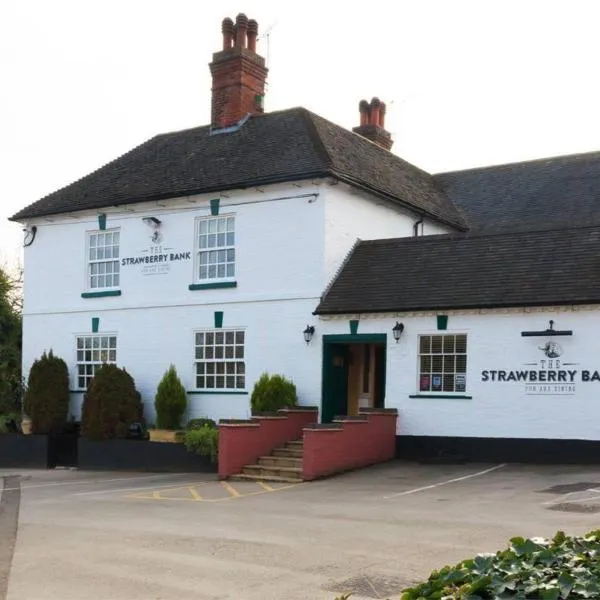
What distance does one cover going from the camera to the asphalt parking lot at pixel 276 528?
26.8 feet

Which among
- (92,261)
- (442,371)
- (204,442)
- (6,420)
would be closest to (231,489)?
(204,442)

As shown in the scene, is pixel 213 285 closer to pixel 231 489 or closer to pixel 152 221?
pixel 152 221

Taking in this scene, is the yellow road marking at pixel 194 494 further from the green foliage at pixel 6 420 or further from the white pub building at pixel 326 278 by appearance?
the green foliage at pixel 6 420

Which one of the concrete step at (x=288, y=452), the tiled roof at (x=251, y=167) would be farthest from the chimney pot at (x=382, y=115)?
the concrete step at (x=288, y=452)

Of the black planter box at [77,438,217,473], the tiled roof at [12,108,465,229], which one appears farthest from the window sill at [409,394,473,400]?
the tiled roof at [12,108,465,229]

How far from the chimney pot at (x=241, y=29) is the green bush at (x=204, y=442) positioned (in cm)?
1068

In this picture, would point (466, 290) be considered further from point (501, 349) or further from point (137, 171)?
point (137, 171)

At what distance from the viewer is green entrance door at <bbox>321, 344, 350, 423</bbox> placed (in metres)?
19.4

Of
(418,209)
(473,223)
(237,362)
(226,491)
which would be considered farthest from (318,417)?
(473,223)

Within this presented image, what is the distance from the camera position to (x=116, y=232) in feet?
75.9

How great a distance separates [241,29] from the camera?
78.1 feet

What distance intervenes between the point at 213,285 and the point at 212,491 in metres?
6.78

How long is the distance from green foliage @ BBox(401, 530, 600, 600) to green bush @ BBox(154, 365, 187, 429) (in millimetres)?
15344

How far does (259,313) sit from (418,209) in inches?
206
